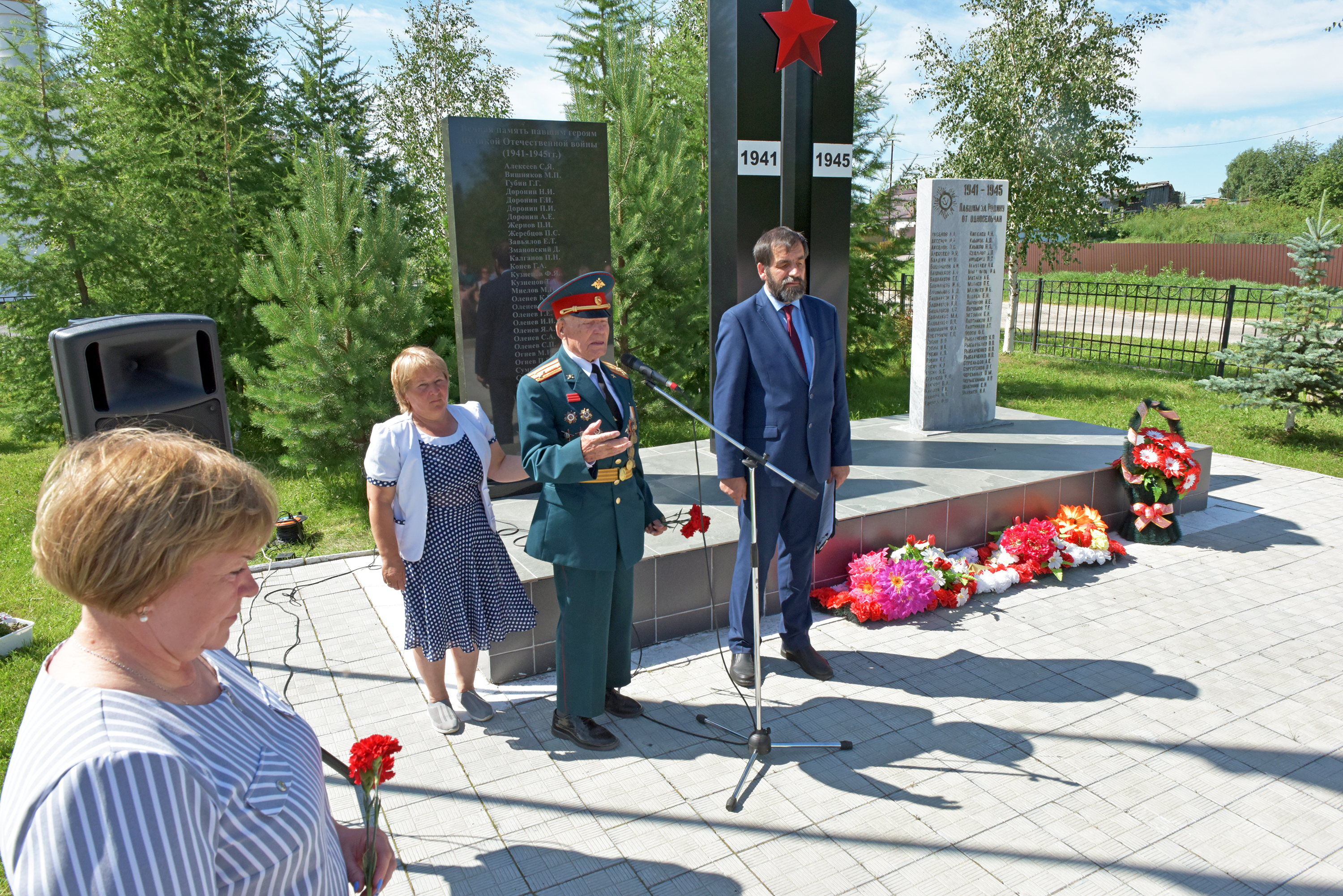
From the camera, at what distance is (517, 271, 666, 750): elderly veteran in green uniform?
10.2 ft

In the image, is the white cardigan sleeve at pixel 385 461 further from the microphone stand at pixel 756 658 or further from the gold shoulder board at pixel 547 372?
the microphone stand at pixel 756 658

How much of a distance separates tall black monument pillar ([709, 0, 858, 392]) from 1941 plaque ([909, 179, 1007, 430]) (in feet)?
3.59

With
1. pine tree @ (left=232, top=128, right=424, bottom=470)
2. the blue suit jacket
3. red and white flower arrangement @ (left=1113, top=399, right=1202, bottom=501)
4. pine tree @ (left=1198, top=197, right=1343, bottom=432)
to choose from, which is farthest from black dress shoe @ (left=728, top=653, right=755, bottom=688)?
pine tree @ (left=1198, top=197, right=1343, bottom=432)

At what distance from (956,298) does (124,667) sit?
7.04 m

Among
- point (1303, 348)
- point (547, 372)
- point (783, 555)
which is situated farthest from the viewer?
point (1303, 348)

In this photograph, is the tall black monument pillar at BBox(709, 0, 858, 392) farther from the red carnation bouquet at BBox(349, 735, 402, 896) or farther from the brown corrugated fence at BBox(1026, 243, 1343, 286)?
the brown corrugated fence at BBox(1026, 243, 1343, 286)

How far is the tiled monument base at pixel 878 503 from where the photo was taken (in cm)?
430

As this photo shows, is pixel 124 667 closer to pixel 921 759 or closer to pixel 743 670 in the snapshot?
pixel 921 759

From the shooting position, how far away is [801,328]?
3746 millimetres

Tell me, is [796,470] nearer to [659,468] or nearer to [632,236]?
[659,468]

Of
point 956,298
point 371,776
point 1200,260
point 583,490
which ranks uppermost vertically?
point 1200,260

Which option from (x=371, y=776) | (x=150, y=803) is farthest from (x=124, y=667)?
(x=371, y=776)

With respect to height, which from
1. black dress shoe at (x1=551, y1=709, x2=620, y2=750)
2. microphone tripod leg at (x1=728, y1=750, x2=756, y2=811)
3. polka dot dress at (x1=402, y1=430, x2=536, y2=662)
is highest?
polka dot dress at (x1=402, y1=430, x2=536, y2=662)

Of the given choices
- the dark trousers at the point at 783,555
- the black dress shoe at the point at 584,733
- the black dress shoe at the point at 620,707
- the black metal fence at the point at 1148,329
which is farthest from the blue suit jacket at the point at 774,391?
the black metal fence at the point at 1148,329
